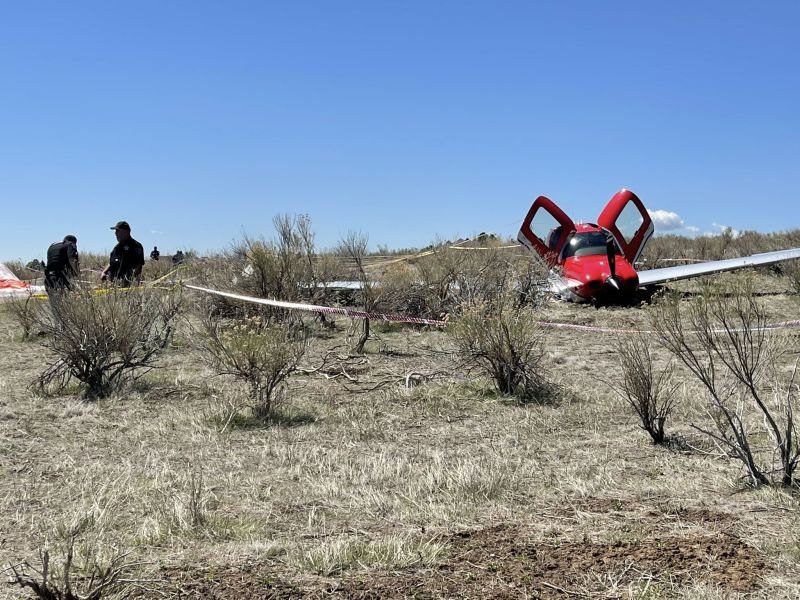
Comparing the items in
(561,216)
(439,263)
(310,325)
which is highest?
(561,216)

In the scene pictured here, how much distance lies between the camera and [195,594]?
121 inches

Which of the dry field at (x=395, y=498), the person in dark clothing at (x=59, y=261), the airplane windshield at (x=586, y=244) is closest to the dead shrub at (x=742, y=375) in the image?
the dry field at (x=395, y=498)

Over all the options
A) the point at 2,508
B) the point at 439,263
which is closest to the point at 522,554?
the point at 2,508

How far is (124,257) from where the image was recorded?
10570mm

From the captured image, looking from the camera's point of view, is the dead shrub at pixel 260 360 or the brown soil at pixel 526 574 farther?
the dead shrub at pixel 260 360

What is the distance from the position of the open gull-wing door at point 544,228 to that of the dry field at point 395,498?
827 cm

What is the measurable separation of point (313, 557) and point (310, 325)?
9701mm

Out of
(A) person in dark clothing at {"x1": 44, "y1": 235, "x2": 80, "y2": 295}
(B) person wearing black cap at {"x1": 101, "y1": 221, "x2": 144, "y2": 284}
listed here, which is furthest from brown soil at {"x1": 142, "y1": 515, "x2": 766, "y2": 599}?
(A) person in dark clothing at {"x1": 44, "y1": 235, "x2": 80, "y2": 295}

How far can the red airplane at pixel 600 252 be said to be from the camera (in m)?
14.2

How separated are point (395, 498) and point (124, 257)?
7607mm

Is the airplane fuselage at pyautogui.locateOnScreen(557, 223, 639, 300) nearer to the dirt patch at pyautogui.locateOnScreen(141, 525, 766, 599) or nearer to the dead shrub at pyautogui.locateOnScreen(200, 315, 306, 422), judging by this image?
the dead shrub at pyautogui.locateOnScreen(200, 315, 306, 422)

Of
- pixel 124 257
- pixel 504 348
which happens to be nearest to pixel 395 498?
pixel 504 348

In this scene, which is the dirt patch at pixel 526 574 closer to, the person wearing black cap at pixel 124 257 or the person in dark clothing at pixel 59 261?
the person wearing black cap at pixel 124 257

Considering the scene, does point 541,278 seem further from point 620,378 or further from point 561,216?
point 620,378
